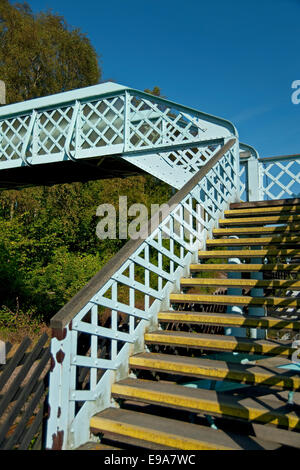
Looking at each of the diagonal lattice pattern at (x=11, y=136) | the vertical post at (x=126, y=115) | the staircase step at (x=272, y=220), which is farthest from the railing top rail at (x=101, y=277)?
the diagonal lattice pattern at (x=11, y=136)

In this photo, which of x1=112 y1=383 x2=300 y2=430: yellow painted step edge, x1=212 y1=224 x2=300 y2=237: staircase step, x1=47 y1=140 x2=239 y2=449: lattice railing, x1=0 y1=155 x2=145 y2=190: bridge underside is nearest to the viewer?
x1=112 y1=383 x2=300 y2=430: yellow painted step edge

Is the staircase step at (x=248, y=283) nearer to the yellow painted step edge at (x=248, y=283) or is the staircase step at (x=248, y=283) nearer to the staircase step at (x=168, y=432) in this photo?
the yellow painted step edge at (x=248, y=283)

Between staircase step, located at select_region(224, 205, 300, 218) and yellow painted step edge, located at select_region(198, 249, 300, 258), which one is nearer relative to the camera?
yellow painted step edge, located at select_region(198, 249, 300, 258)

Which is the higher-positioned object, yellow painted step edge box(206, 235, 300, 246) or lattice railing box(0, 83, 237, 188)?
lattice railing box(0, 83, 237, 188)

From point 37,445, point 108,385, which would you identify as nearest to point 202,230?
point 108,385

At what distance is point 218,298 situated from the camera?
13.8ft

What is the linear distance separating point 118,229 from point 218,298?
15786 millimetres

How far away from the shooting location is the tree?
20797 millimetres

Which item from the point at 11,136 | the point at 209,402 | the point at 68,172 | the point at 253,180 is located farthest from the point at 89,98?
the point at 209,402

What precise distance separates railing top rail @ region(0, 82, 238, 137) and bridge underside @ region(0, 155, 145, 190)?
1.21 m

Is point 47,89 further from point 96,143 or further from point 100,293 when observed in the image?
point 100,293

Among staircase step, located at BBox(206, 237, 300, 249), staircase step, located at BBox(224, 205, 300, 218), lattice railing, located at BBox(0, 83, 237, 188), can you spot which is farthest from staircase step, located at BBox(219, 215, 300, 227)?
lattice railing, located at BBox(0, 83, 237, 188)

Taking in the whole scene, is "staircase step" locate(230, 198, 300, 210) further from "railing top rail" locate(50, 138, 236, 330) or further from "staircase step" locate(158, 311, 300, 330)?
"staircase step" locate(158, 311, 300, 330)
